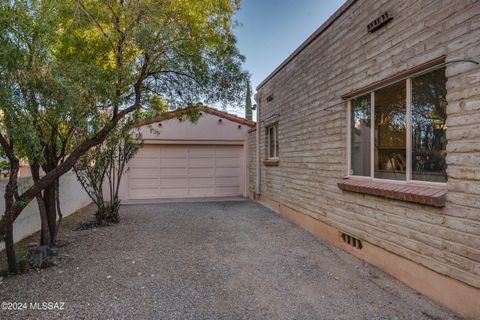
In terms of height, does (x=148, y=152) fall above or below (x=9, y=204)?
above

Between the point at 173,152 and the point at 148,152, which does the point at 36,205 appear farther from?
the point at 173,152

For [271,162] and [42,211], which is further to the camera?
[271,162]

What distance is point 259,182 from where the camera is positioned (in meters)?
9.35

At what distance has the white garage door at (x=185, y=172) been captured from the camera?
408 inches

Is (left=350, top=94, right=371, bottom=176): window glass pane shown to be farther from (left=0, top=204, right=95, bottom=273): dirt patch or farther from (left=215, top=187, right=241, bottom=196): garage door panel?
(left=215, top=187, right=241, bottom=196): garage door panel

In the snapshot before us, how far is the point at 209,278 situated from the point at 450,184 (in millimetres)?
2890

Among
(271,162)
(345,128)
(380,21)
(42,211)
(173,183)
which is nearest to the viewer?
(380,21)

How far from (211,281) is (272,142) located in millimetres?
5678

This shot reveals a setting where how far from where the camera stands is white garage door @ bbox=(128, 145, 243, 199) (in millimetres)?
10367

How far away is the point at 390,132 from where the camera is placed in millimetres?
3869

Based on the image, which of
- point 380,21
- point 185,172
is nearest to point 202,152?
point 185,172

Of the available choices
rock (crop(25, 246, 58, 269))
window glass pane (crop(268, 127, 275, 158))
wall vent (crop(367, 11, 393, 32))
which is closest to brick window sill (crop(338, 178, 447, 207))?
wall vent (crop(367, 11, 393, 32))

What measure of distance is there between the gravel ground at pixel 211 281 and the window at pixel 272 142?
315cm

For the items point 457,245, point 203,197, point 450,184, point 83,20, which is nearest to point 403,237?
point 457,245
